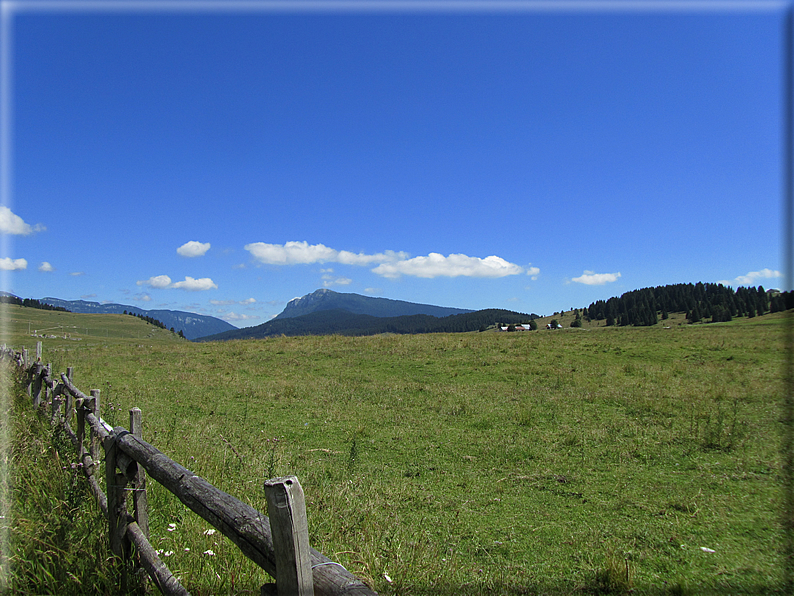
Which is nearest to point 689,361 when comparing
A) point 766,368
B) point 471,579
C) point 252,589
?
point 766,368

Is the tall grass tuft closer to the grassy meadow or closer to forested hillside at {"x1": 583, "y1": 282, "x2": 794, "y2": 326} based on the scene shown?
the grassy meadow

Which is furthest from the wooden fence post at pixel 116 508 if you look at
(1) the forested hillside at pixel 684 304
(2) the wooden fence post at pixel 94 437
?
(1) the forested hillside at pixel 684 304

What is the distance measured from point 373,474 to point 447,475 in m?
1.54

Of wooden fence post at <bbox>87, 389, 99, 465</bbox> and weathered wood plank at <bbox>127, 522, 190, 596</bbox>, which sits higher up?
wooden fence post at <bbox>87, 389, 99, 465</bbox>

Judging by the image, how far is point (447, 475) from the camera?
28.5 ft

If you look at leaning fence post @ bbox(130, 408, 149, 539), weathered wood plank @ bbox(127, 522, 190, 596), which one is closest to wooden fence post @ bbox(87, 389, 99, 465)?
leaning fence post @ bbox(130, 408, 149, 539)

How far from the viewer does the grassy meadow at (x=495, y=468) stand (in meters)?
4.94

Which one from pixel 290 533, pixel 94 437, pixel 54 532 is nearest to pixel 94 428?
pixel 94 437

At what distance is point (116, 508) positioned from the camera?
12.9ft

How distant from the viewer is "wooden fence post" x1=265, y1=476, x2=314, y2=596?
196cm

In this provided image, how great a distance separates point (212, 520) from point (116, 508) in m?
1.99

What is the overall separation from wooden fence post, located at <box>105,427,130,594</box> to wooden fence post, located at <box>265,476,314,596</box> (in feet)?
8.71

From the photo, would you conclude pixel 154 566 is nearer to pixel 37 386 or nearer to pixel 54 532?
pixel 54 532

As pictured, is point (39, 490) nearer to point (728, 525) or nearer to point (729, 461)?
point (728, 525)
